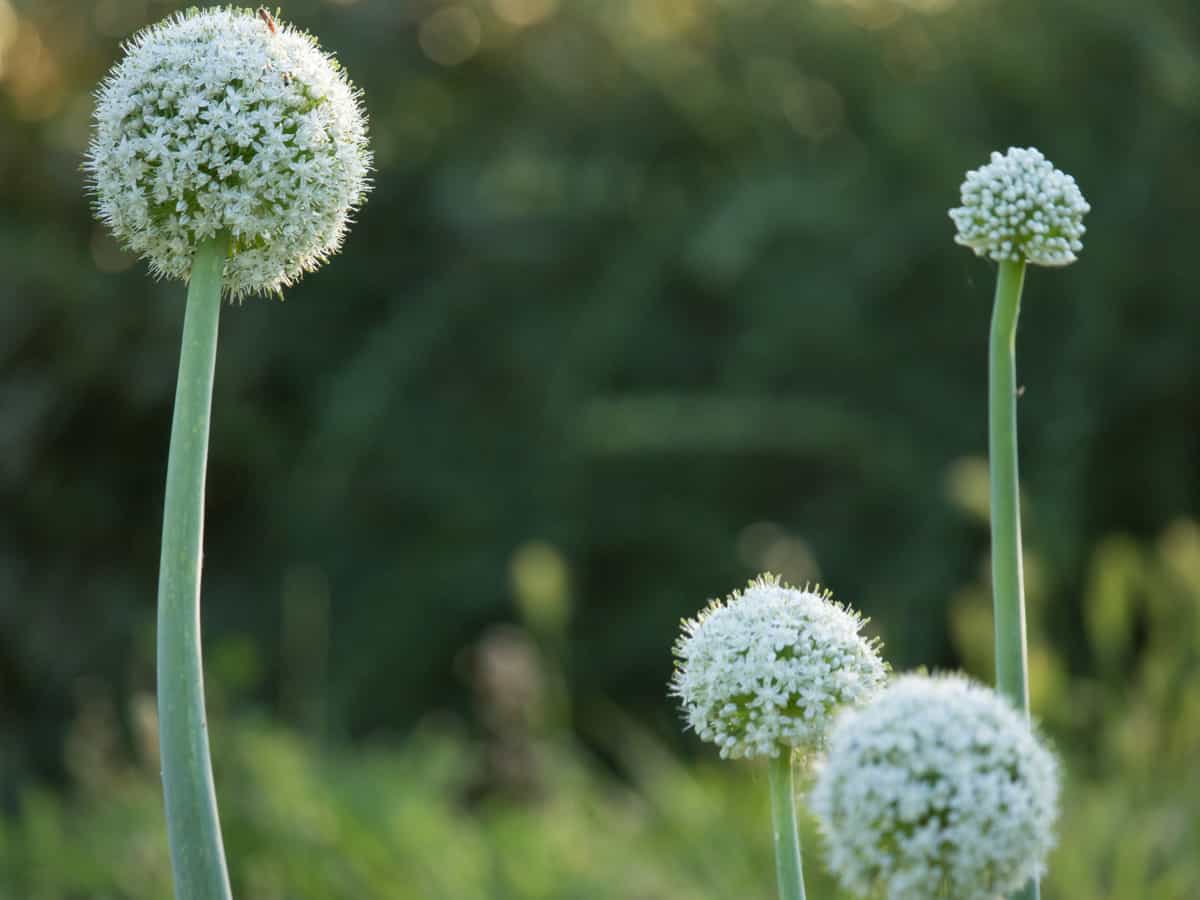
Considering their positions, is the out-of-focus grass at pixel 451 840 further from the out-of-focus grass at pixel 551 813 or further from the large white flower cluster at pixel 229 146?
the large white flower cluster at pixel 229 146

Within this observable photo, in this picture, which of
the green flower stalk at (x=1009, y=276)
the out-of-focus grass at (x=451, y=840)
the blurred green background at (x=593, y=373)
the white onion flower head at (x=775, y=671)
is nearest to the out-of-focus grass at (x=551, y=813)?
the out-of-focus grass at (x=451, y=840)

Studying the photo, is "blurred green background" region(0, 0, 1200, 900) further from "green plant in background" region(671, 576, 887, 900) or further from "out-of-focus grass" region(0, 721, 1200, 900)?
"green plant in background" region(671, 576, 887, 900)

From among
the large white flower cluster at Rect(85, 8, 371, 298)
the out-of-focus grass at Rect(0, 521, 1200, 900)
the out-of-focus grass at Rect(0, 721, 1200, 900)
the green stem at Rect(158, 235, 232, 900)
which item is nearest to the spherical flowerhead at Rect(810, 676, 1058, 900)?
the green stem at Rect(158, 235, 232, 900)

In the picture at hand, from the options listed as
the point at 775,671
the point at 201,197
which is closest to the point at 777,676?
the point at 775,671

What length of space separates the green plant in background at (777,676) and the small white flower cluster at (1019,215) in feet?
0.89

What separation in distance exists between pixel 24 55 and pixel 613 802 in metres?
3.98

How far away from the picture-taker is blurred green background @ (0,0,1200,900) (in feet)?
16.1

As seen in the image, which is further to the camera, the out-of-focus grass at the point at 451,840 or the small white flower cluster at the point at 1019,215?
the out-of-focus grass at the point at 451,840

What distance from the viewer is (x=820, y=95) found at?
5.73 m

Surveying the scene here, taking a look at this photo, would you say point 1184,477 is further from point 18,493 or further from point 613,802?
point 18,493

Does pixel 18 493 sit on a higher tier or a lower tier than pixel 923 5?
lower

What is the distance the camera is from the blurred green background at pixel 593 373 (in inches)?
194

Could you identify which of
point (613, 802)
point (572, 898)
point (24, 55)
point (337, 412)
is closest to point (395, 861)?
point (572, 898)

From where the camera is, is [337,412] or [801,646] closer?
[801,646]
